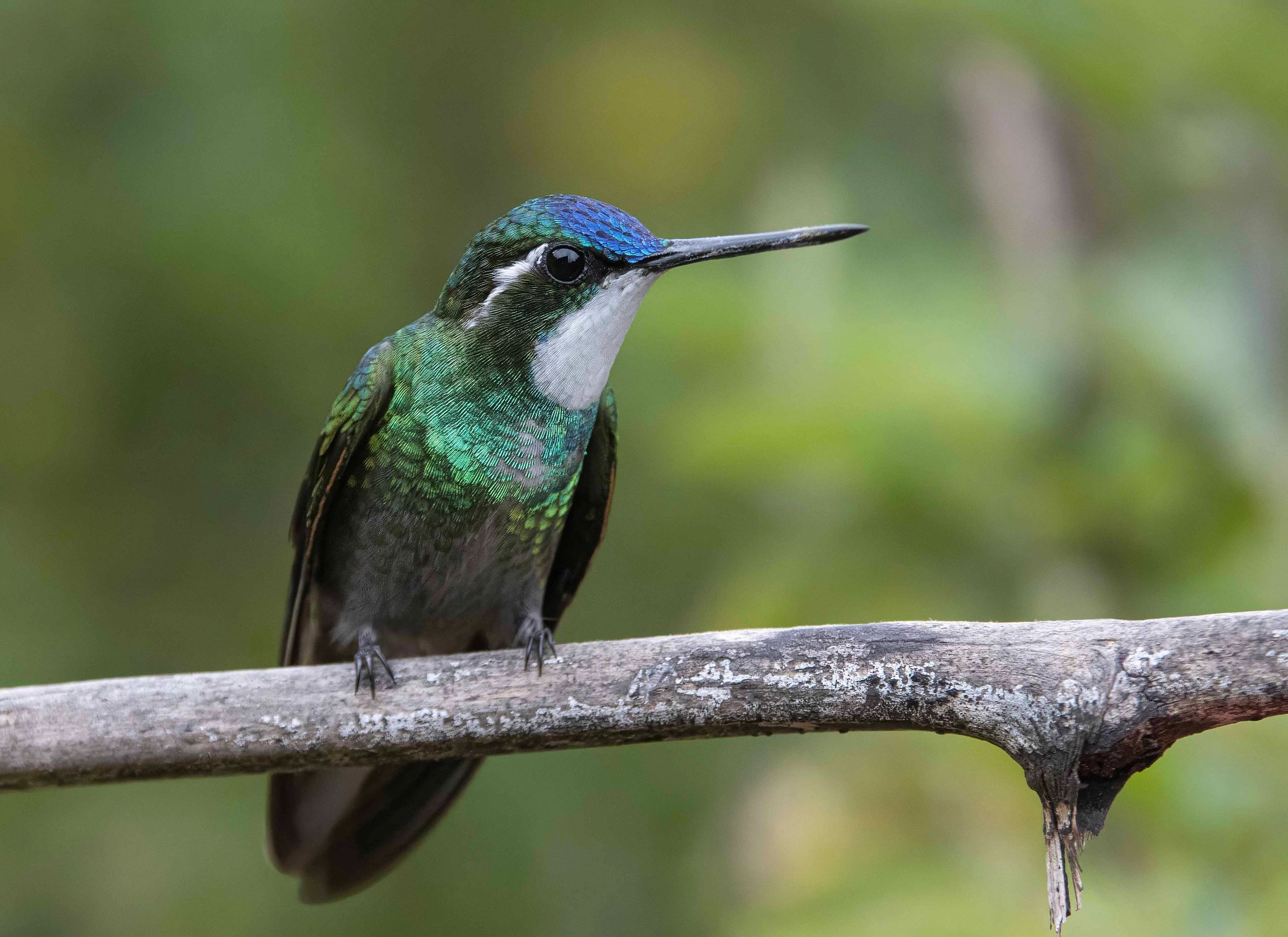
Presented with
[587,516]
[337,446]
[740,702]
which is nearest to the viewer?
[740,702]

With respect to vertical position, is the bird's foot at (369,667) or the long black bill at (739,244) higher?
the long black bill at (739,244)

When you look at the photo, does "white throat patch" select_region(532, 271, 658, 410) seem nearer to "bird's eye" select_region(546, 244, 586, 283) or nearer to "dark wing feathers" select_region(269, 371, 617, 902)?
"bird's eye" select_region(546, 244, 586, 283)

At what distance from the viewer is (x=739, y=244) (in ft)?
11.4

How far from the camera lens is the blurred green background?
328 centimetres

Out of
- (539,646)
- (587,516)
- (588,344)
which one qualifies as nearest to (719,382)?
(587,516)

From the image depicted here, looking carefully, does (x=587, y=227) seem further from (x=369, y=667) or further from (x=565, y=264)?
(x=369, y=667)

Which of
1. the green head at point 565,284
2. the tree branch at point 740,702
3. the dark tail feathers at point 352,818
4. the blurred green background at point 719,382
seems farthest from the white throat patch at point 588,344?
the dark tail feathers at point 352,818

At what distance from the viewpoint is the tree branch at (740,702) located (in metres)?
2.38

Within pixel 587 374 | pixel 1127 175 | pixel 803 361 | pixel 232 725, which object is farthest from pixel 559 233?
pixel 1127 175

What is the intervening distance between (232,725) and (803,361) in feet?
6.10

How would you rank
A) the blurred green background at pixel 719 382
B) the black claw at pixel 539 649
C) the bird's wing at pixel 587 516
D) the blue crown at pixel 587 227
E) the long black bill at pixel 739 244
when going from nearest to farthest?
the black claw at pixel 539 649 < the blurred green background at pixel 719 382 < the long black bill at pixel 739 244 < the blue crown at pixel 587 227 < the bird's wing at pixel 587 516

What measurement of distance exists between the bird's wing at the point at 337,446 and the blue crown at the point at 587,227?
1.92ft

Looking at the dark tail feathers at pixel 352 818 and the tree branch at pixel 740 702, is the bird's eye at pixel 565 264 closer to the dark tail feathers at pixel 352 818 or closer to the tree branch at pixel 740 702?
the tree branch at pixel 740 702

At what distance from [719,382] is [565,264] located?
1.03 metres
